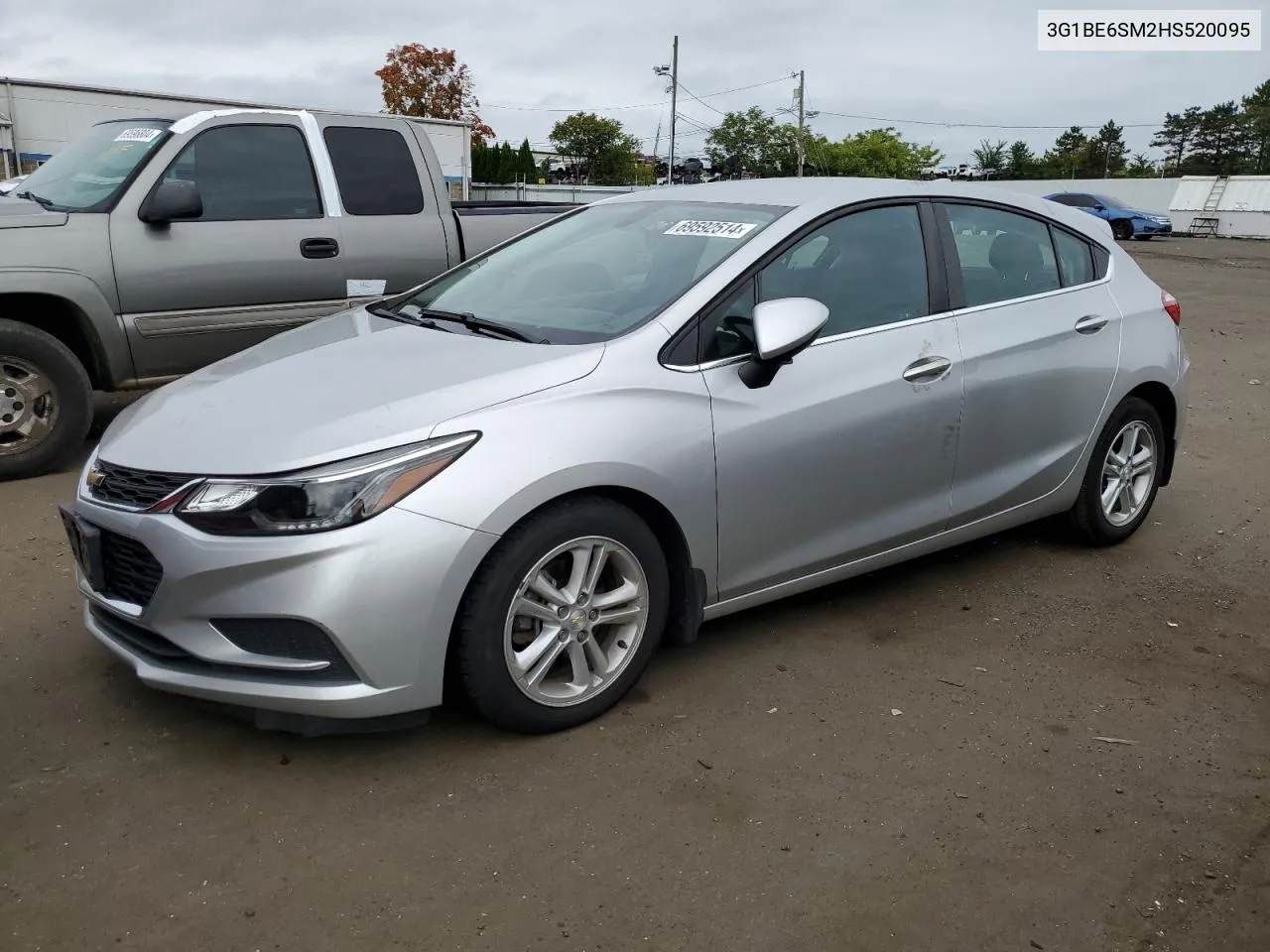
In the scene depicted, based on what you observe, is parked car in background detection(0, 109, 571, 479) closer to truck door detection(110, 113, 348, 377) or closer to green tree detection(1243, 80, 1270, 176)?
truck door detection(110, 113, 348, 377)

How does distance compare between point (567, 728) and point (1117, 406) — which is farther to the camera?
point (1117, 406)

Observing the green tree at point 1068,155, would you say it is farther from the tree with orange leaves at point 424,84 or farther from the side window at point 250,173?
the side window at point 250,173

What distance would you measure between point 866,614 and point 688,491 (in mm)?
1264

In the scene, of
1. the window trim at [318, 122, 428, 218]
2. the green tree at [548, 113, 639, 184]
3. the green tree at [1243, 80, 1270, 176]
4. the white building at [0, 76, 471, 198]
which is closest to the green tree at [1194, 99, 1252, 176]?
the green tree at [1243, 80, 1270, 176]

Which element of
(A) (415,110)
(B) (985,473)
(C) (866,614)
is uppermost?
(A) (415,110)

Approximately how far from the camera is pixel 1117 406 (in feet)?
15.7

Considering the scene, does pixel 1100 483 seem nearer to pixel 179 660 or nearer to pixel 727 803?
pixel 727 803

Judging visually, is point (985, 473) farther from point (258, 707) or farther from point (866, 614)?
point (258, 707)

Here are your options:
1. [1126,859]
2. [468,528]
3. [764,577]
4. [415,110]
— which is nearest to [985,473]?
[764,577]

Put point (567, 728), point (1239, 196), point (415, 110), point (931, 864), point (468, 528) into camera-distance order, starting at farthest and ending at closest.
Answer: point (415, 110) → point (1239, 196) → point (567, 728) → point (468, 528) → point (931, 864)

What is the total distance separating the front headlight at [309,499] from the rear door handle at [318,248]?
385 cm

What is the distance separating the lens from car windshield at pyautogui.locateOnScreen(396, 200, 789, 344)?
11.9ft

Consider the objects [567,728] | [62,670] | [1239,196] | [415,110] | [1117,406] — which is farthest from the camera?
[415,110]

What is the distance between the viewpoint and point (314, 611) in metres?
2.82
